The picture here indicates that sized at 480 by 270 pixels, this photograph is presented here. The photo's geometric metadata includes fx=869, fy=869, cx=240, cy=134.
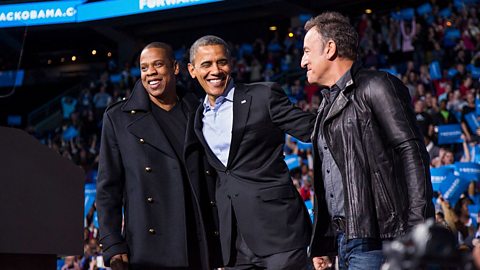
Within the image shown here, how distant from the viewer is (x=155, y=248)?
3990 mm

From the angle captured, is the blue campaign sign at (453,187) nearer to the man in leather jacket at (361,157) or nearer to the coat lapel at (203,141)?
the coat lapel at (203,141)

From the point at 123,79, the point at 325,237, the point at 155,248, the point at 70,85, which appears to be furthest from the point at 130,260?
the point at 70,85

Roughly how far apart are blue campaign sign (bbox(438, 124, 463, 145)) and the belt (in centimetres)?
764

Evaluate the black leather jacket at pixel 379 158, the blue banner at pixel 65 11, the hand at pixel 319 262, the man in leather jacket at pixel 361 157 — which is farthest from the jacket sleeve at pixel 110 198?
the blue banner at pixel 65 11

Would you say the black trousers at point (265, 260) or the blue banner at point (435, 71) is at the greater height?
the blue banner at point (435, 71)

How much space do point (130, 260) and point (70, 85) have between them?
21325mm

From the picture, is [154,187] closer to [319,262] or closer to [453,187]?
[319,262]

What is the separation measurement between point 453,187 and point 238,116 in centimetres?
544

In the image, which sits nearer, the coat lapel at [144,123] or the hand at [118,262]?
the hand at [118,262]

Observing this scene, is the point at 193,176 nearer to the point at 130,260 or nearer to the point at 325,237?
the point at 130,260

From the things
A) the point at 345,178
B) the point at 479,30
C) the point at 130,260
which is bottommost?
the point at 130,260

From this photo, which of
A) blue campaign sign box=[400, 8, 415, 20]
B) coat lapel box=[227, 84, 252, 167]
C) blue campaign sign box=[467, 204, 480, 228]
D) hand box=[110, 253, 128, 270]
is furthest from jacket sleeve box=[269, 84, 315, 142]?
blue campaign sign box=[400, 8, 415, 20]

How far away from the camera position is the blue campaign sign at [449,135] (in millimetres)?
10602

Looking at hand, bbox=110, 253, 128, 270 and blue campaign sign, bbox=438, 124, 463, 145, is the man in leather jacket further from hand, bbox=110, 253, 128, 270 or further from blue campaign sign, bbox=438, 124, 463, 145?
blue campaign sign, bbox=438, 124, 463, 145
